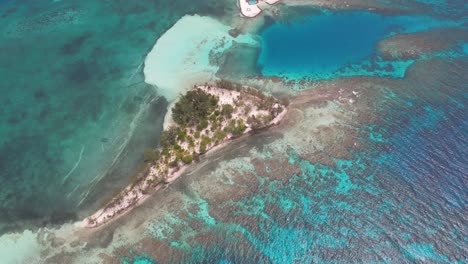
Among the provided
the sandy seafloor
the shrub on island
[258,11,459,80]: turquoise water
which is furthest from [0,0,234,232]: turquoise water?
[258,11,459,80]: turquoise water

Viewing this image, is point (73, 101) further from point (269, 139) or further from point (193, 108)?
point (269, 139)

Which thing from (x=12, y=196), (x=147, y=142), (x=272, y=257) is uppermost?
(x=147, y=142)

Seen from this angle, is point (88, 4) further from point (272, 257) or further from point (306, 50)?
point (272, 257)

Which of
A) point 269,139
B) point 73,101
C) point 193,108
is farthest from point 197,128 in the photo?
point 73,101

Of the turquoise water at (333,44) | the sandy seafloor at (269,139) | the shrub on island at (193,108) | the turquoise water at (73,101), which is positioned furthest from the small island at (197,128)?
the turquoise water at (333,44)

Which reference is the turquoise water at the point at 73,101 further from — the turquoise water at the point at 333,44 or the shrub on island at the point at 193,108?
the turquoise water at the point at 333,44

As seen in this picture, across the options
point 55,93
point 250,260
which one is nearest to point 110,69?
point 55,93
